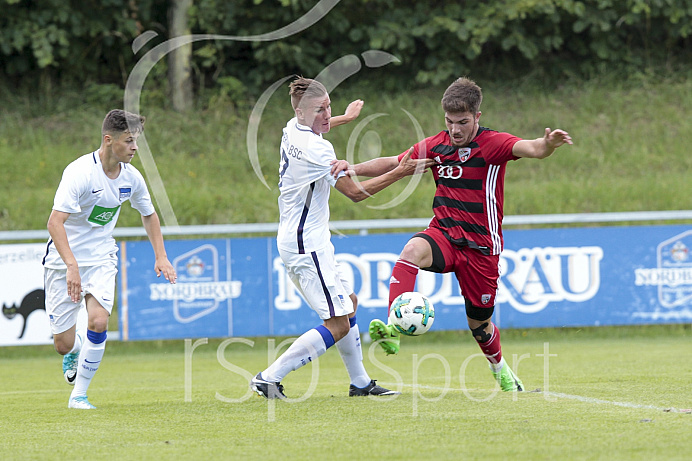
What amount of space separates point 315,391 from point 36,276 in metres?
5.81

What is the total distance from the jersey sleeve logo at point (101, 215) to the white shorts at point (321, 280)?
144 centimetres

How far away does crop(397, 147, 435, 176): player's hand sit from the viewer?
21.5 ft

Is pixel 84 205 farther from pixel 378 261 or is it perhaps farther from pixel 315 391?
pixel 378 261

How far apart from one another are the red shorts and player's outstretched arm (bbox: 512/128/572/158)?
0.86 metres

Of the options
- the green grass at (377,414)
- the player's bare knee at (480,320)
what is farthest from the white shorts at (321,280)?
the player's bare knee at (480,320)

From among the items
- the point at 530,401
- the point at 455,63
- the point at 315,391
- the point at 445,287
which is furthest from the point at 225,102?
the point at 530,401

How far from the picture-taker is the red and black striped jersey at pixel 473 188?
6816 millimetres

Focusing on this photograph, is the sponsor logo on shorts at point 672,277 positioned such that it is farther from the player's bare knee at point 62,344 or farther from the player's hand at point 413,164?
the player's bare knee at point 62,344

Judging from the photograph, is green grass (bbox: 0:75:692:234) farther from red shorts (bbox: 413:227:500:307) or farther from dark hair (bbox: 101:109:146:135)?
dark hair (bbox: 101:109:146:135)

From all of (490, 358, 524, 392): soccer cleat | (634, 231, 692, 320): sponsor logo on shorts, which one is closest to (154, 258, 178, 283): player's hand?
(490, 358, 524, 392): soccer cleat

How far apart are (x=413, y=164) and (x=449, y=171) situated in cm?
45

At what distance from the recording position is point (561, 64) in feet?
72.1

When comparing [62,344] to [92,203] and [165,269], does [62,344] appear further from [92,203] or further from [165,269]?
[92,203]

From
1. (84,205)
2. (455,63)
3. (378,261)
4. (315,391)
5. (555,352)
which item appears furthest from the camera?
(455,63)
